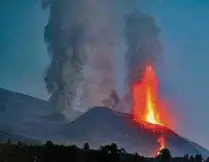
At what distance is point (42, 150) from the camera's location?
14500cm

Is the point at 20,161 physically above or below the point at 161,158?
below

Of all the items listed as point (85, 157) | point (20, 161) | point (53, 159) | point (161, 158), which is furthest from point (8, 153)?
point (161, 158)

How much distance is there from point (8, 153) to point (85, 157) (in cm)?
2666

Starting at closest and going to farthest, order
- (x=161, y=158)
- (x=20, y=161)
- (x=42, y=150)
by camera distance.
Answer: (x=20, y=161)
(x=42, y=150)
(x=161, y=158)

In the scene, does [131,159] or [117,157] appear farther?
[131,159]

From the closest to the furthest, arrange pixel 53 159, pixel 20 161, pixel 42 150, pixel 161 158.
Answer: pixel 20 161
pixel 53 159
pixel 42 150
pixel 161 158

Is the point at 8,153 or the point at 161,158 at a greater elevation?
the point at 161,158

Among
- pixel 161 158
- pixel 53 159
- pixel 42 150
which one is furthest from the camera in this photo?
pixel 161 158

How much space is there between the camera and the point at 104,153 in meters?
138

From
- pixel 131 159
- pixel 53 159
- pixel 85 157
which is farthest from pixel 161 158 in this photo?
pixel 53 159

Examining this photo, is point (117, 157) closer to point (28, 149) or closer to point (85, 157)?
point (85, 157)

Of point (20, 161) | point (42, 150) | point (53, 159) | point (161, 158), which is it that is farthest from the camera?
point (161, 158)

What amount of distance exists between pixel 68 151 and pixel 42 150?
9.79 metres

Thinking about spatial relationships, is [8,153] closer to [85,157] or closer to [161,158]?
[85,157]
